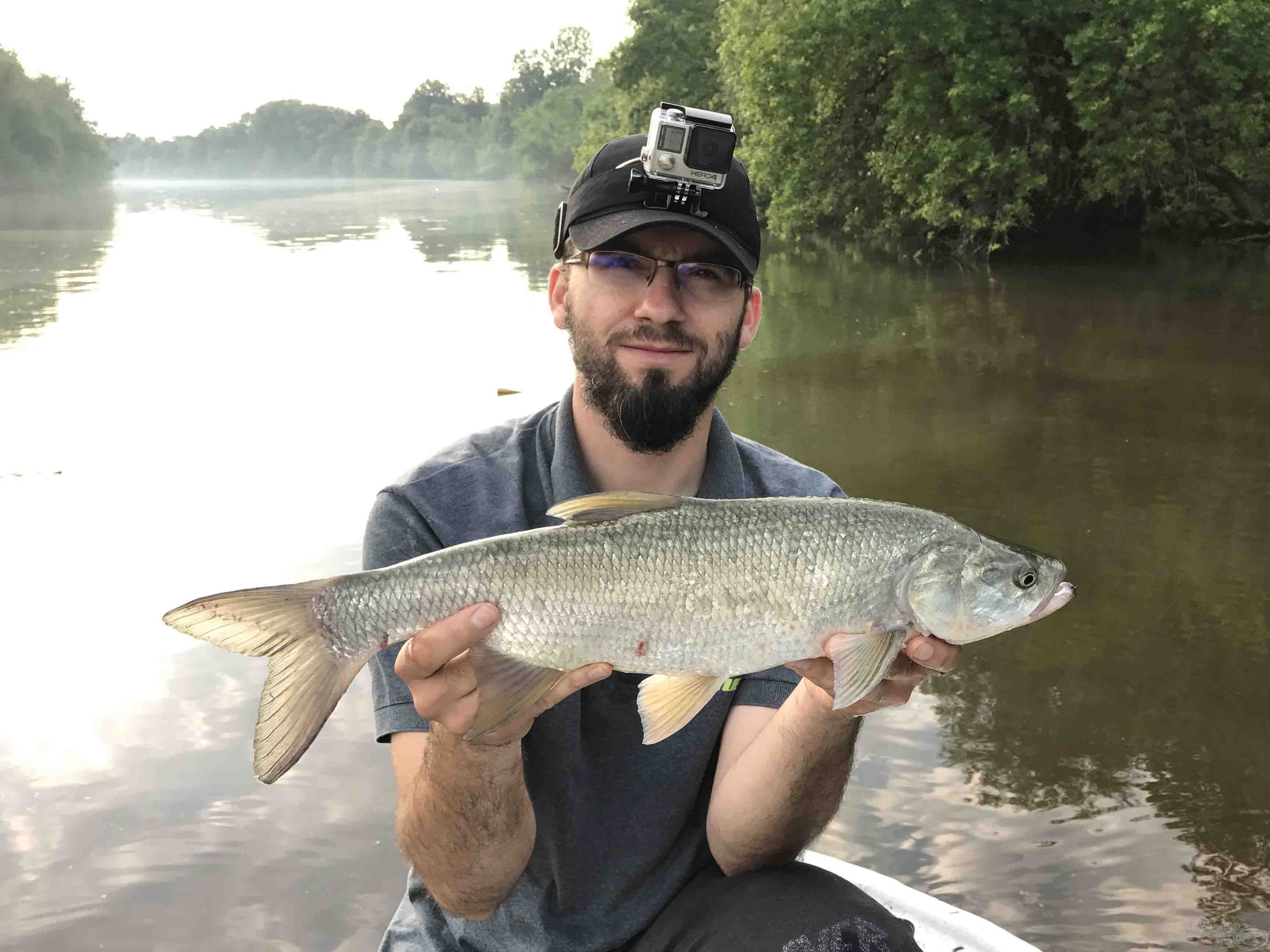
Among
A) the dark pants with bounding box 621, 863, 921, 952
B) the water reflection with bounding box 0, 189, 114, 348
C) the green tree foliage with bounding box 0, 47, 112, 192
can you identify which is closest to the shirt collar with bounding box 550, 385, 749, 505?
the dark pants with bounding box 621, 863, 921, 952

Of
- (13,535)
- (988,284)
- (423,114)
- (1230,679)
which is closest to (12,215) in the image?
(988,284)

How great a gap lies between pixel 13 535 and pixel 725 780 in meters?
6.09

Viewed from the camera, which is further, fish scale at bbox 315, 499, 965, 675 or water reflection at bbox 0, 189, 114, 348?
water reflection at bbox 0, 189, 114, 348

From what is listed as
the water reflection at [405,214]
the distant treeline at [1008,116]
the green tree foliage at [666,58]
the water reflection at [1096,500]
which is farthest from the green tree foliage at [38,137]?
the water reflection at [1096,500]

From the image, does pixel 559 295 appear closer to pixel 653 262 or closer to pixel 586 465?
pixel 653 262

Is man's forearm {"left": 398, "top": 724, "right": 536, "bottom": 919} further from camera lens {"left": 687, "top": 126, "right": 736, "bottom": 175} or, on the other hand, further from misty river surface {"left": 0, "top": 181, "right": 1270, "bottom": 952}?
misty river surface {"left": 0, "top": 181, "right": 1270, "bottom": 952}

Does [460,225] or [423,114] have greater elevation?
[423,114]

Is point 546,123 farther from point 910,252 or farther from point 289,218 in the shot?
point 910,252

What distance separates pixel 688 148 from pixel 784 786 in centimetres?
147

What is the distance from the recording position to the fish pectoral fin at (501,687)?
7.39ft

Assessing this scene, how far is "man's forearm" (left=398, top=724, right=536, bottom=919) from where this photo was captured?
233 centimetres

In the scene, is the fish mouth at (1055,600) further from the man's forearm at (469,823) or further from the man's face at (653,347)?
the man's forearm at (469,823)

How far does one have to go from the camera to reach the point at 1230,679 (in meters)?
5.27

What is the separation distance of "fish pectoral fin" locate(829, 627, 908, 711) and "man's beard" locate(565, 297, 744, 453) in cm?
72
